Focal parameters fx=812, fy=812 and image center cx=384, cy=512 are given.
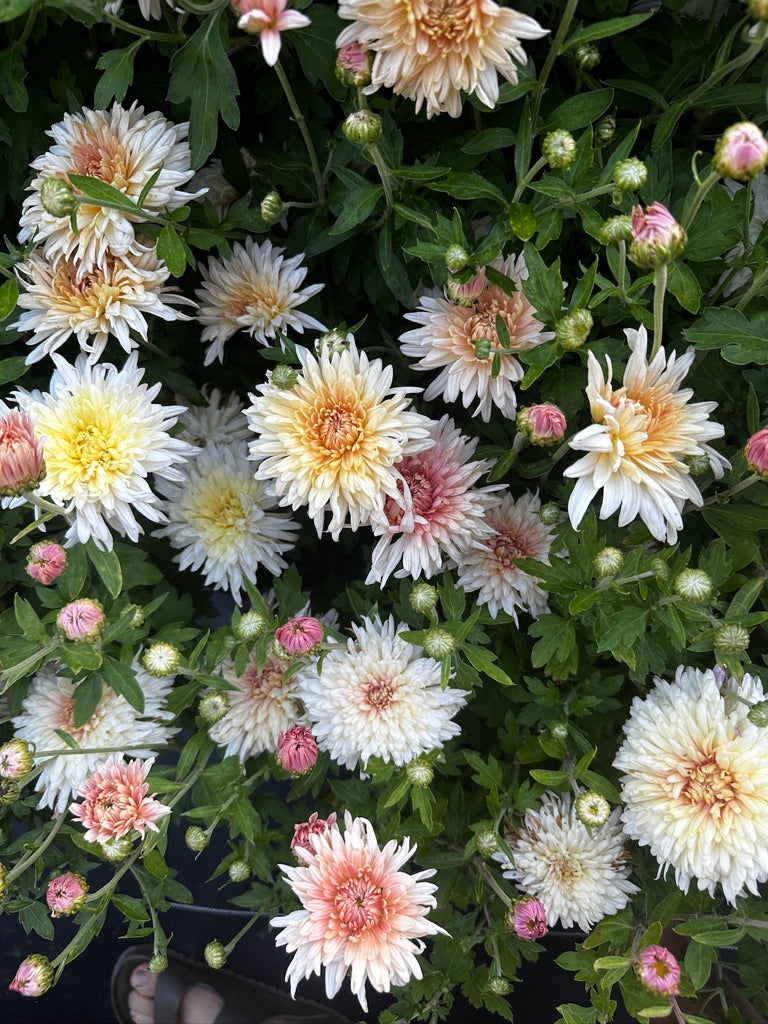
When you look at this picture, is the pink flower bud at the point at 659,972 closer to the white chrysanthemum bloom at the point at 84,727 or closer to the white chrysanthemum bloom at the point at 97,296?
the white chrysanthemum bloom at the point at 84,727

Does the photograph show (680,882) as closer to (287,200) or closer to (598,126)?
(598,126)

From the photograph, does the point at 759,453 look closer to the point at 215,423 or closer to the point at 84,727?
the point at 215,423

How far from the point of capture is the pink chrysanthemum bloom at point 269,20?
772 mm

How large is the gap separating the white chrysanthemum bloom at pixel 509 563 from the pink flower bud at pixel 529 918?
395 mm

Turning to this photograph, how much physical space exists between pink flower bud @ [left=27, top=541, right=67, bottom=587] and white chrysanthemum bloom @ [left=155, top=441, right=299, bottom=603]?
236 mm

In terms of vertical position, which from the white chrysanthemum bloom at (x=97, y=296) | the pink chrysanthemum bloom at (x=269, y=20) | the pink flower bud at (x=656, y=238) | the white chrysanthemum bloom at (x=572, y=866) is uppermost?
the pink chrysanthemum bloom at (x=269, y=20)

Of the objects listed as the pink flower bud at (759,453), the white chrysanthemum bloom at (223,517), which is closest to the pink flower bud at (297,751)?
the white chrysanthemum bloom at (223,517)

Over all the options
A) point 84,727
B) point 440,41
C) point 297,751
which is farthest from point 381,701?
point 440,41

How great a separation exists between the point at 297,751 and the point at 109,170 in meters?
0.80

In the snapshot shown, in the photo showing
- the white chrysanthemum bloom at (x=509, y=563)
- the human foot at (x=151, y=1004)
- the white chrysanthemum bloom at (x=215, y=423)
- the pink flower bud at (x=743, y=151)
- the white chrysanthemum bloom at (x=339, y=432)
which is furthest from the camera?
the human foot at (x=151, y=1004)

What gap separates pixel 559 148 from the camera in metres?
0.90

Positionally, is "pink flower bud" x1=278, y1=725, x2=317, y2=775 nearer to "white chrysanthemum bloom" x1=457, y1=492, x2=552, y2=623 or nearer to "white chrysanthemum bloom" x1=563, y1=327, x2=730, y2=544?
"white chrysanthemum bloom" x1=457, y1=492, x2=552, y2=623

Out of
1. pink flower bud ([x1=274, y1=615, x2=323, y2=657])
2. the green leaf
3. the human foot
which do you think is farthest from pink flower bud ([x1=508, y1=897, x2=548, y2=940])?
the human foot

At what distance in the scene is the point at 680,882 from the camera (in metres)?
1.08
